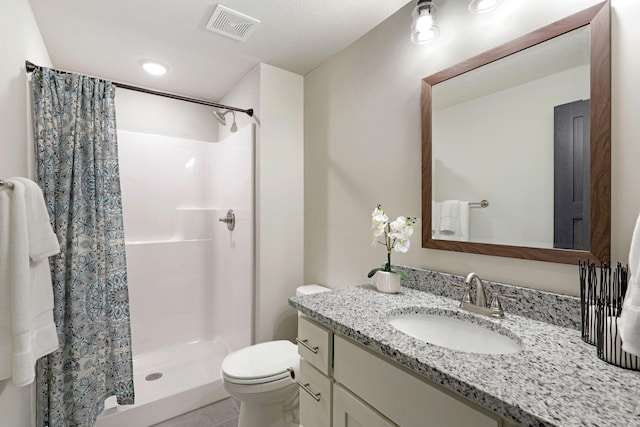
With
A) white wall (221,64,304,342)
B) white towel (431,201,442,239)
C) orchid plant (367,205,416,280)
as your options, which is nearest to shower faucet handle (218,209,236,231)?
white wall (221,64,304,342)

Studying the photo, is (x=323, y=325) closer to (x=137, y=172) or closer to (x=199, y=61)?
(x=199, y=61)

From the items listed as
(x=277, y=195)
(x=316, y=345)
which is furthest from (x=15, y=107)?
(x=316, y=345)

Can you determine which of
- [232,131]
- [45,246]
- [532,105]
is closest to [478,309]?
[532,105]

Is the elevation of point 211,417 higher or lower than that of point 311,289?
lower

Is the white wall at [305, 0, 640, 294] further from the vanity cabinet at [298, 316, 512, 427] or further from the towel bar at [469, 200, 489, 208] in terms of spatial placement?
the vanity cabinet at [298, 316, 512, 427]

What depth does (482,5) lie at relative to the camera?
44.6 inches

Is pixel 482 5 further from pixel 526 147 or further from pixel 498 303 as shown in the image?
pixel 498 303

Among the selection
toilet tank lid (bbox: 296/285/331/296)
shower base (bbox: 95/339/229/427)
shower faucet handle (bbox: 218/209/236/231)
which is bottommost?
shower base (bbox: 95/339/229/427)

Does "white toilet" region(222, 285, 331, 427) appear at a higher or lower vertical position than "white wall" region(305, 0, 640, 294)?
lower

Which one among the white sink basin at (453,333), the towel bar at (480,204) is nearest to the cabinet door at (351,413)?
the white sink basin at (453,333)

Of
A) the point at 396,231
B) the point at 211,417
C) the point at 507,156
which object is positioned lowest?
the point at 211,417

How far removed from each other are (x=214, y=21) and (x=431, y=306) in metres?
1.79

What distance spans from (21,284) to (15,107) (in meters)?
0.81

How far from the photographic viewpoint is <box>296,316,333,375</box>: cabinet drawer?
1.04 meters
